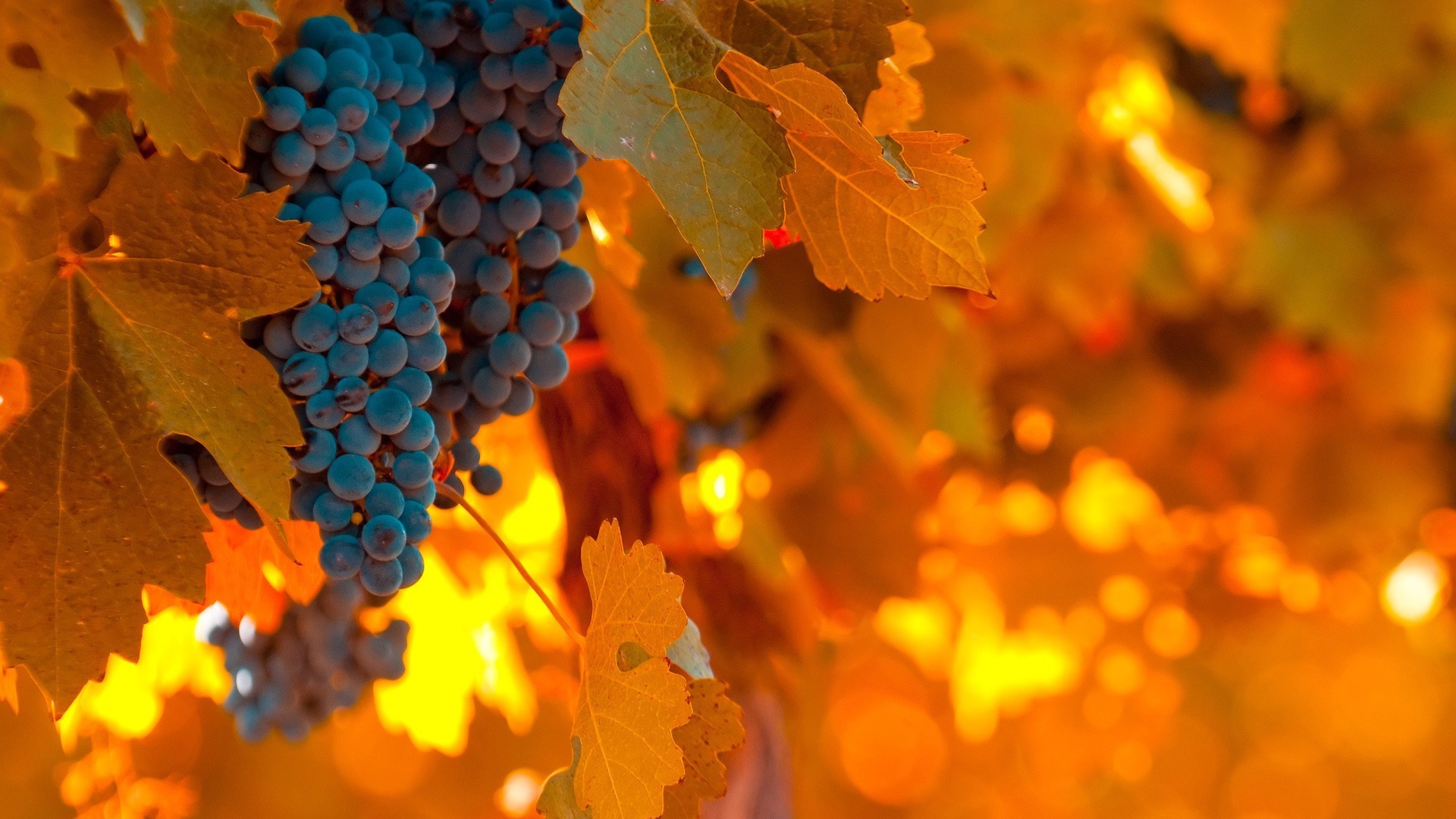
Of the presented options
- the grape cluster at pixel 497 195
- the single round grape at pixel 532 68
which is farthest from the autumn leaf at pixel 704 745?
the single round grape at pixel 532 68

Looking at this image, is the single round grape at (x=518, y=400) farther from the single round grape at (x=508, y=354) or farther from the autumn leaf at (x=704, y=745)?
the autumn leaf at (x=704, y=745)

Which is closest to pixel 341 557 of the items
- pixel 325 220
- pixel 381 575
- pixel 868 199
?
pixel 381 575

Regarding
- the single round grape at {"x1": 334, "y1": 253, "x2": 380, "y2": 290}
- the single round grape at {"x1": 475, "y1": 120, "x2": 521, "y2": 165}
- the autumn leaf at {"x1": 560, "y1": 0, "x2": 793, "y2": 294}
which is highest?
the autumn leaf at {"x1": 560, "y1": 0, "x2": 793, "y2": 294}

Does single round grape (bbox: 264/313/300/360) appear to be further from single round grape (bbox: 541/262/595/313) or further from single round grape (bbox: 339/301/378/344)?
Answer: single round grape (bbox: 541/262/595/313)

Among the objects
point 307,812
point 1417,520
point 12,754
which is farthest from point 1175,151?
point 307,812

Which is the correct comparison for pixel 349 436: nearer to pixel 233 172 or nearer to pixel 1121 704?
pixel 233 172

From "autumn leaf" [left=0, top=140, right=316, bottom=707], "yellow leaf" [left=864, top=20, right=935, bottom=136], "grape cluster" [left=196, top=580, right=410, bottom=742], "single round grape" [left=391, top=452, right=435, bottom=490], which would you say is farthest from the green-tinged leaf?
"grape cluster" [left=196, top=580, right=410, bottom=742]
